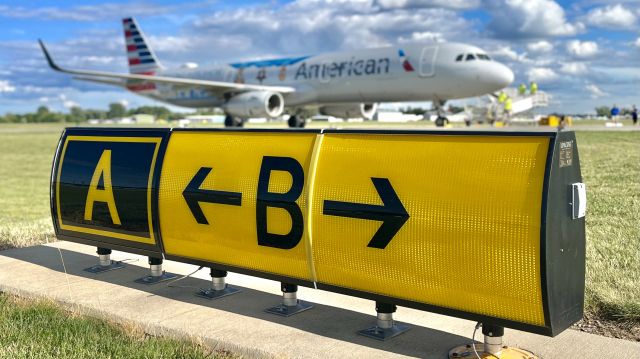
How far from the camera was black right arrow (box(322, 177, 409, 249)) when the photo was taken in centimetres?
358

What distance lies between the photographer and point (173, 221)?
478 cm

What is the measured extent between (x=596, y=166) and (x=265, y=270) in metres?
11.7

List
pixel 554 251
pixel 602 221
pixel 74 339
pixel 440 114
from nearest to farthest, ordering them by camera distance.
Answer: pixel 554 251 < pixel 74 339 < pixel 602 221 < pixel 440 114

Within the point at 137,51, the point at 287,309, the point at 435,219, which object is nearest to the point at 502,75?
the point at 287,309

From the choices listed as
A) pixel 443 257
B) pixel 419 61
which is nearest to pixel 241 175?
pixel 443 257

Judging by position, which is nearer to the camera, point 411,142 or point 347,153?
point 411,142

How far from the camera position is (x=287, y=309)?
14.8 feet

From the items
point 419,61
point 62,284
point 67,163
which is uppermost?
point 419,61

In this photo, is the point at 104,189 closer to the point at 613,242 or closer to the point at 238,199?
the point at 238,199

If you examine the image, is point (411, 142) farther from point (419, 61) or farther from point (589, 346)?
point (419, 61)

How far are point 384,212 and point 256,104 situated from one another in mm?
27120

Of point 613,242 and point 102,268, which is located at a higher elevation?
point 613,242

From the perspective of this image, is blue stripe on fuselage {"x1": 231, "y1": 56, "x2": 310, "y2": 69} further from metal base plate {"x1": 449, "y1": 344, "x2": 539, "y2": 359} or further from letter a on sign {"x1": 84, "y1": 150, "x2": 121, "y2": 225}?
metal base plate {"x1": 449, "y1": 344, "x2": 539, "y2": 359}

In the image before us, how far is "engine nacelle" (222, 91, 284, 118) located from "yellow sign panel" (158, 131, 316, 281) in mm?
25685
